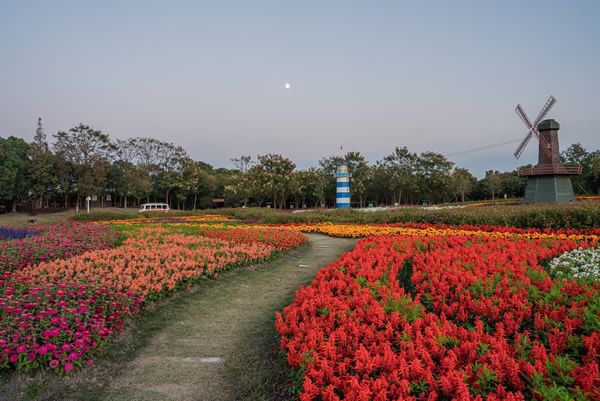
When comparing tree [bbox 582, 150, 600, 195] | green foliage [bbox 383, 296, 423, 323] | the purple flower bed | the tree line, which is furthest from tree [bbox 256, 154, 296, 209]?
green foliage [bbox 383, 296, 423, 323]

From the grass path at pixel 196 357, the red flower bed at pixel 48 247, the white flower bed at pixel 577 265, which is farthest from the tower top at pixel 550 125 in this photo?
the red flower bed at pixel 48 247

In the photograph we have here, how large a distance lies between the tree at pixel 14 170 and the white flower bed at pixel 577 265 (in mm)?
50021

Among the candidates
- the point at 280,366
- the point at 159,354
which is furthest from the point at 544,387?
the point at 159,354

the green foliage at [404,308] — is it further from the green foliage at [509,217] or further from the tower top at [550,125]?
the tower top at [550,125]

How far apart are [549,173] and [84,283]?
2755 cm

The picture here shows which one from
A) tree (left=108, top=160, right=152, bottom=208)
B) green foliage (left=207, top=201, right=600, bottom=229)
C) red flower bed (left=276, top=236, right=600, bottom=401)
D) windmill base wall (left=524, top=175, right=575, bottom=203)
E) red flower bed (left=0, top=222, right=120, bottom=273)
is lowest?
red flower bed (left=276, top=236, right=600, bottom=401)

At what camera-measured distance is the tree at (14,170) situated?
39812 mm

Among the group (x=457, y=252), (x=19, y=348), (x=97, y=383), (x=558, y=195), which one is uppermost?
(x=558, y=195)

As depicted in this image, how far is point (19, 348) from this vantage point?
11.1 feet

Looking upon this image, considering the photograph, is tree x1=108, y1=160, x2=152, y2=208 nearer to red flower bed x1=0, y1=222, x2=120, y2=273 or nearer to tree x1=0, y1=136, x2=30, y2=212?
tree x1=0, y1=136, x2=30, y2=212

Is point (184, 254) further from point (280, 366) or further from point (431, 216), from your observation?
point (431, 216)

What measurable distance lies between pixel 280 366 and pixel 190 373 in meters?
1.00

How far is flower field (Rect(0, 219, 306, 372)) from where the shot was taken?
11.9 ft

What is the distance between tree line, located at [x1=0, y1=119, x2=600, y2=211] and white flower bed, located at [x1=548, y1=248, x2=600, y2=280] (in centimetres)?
3792
